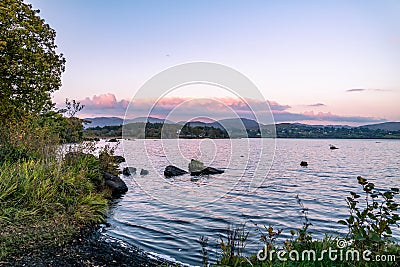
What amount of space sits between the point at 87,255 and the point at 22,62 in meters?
10.0

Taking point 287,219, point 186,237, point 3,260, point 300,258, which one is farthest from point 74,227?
point 287,219

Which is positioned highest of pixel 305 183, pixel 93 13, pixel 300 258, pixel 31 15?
pixel 93 13

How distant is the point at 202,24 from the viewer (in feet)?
51.9

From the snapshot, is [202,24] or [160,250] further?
[202,24]

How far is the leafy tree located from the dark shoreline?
8.18 meters

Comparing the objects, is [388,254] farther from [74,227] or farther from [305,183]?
[305,183]

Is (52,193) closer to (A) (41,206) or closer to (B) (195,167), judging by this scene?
(A) (41,206)

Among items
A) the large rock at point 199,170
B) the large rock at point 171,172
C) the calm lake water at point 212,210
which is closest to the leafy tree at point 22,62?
the calm lake water at point 212,210

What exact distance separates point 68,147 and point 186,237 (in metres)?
6.63

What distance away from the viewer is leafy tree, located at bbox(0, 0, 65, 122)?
12858mm

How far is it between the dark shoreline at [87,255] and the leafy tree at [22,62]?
26.8 feet

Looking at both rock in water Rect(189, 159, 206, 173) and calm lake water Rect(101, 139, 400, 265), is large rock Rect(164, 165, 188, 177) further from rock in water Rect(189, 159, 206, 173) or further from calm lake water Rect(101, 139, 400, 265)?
calm lake water Rect(101, 139, 400, 265)

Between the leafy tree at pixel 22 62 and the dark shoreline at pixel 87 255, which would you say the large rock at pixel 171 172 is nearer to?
the leafy tree at pixel 22 62

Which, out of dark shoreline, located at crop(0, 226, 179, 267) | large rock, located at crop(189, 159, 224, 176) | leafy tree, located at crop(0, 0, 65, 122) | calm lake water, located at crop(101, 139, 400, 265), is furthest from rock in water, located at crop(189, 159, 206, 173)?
dark shoreline, located at crop(0, 226, 179, 267)
